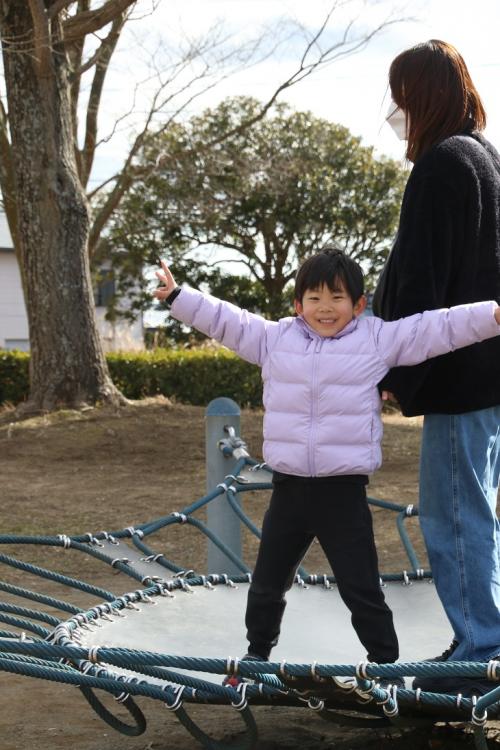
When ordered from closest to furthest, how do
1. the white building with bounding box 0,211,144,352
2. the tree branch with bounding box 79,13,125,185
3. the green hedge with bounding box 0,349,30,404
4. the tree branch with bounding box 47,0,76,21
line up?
the tree branch with bounding box 47,0,76,21 < the tree branch with bounding box 79,13,125,185 < the green hedge with bounding box 0,349,30,404 < the white building with bounding box 0,211,144,352

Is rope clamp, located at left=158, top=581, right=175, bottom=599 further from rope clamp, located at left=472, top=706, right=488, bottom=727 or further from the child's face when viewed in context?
rope clamp, located at left=472, top=706, right=488, bottom=727

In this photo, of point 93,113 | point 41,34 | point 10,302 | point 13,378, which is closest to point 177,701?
point 41,34

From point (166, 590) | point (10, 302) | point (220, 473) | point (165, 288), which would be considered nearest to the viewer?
point (165, 288)

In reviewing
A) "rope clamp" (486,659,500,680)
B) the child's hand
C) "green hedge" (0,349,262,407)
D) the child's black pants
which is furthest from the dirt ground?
"green hedge" (0,349,262,407)

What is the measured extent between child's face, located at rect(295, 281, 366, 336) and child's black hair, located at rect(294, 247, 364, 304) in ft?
0.04

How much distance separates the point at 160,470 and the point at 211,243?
1335 centimetres

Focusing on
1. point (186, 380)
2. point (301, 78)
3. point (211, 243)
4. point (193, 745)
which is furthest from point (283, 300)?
point (193, 745)

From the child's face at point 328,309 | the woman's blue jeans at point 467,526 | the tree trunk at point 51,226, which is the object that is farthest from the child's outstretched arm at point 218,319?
the tree trunk at point 51,226

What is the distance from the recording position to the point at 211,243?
22188mm

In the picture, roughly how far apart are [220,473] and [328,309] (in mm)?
2261

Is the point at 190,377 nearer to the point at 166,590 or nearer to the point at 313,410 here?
the point at 166,590

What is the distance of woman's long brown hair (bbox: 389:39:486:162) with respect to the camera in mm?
2832

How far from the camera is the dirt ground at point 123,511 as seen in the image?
362 cm

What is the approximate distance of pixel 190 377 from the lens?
1370 centimetres
